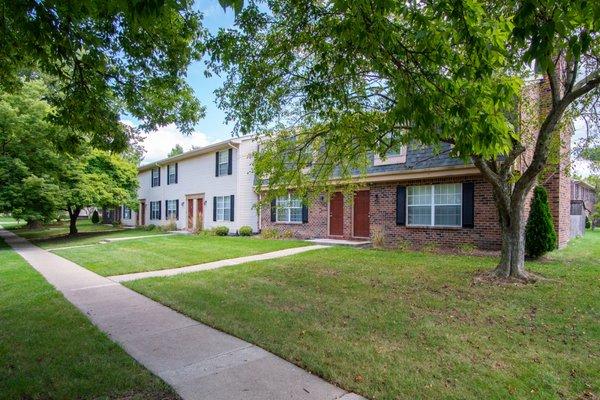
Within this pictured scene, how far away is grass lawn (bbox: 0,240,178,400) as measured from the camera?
336 centimetres

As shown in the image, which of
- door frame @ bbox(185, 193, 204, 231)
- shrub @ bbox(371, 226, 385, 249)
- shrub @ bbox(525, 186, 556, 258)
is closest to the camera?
shrub @ bbox(525, 186, 556, 258)

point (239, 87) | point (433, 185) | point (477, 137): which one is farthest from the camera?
point (433, 185)

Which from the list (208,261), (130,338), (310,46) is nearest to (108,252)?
(208,261)

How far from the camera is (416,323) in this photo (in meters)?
5.15

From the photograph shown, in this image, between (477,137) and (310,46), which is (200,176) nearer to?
(310,46)

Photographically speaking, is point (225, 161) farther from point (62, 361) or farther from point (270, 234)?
point (62, 361)

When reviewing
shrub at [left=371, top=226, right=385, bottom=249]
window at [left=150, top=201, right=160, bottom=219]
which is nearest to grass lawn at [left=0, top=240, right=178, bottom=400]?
shrub at [left=371, top=226, right=385, bottom=249]

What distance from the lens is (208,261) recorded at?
11250 mm

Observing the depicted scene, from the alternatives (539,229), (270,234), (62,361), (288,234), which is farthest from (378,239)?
(62,361)

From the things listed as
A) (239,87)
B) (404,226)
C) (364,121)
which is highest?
(239,87)

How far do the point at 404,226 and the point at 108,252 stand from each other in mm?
10847

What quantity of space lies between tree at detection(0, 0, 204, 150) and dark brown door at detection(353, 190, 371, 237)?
8763 millimetres

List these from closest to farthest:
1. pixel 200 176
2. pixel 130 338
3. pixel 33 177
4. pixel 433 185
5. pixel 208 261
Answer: pixel 130 338
pixel 208 261
pixel 433 185
pixel 33 177
pixel 200 176

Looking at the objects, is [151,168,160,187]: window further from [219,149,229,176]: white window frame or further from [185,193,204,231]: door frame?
[219,149,229,176]: white window frame
